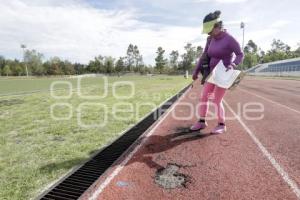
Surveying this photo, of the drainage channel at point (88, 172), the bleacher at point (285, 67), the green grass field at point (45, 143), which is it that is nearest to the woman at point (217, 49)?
the drainage channel at point (88, 172)

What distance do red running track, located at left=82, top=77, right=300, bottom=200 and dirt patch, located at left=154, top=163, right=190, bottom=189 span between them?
0.07 m

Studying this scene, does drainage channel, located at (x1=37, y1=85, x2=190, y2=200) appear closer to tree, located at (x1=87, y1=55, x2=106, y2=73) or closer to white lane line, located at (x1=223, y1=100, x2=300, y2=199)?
white lane line, located at (x1=223, y1=100, x2=300, y2=199)

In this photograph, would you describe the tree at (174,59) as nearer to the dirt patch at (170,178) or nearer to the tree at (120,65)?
the tree at (120,65)

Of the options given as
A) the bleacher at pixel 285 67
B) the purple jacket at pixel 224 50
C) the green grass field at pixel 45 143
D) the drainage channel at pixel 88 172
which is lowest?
the drainage channel at pixel 88 172

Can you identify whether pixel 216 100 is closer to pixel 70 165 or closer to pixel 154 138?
pixel 154 138

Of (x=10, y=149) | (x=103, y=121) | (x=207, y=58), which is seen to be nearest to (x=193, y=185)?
(x=207, y=58)

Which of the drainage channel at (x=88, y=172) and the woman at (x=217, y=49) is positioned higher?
the woman at (x=217, y=49)

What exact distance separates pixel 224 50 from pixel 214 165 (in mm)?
2381

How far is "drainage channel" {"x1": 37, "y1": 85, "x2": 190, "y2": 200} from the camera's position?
11.6 ft

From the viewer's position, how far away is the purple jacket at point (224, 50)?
5582 millimetres

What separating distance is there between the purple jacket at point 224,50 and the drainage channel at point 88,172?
7.58ft

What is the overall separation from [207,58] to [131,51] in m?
121

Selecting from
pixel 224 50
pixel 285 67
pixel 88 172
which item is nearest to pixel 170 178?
pixel 88 172

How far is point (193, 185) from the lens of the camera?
3645mm
